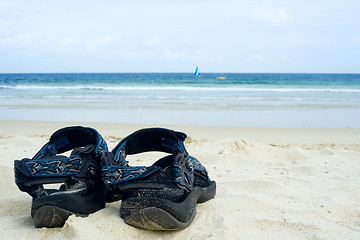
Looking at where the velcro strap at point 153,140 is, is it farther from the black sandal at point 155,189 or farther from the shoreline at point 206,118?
the shoreline at point 206,118

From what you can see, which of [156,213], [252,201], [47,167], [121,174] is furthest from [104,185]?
[252,201]

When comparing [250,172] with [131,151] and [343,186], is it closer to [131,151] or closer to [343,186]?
[343,186]

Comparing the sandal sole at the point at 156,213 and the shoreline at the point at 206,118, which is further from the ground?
the sandal sole at the point at 156,213

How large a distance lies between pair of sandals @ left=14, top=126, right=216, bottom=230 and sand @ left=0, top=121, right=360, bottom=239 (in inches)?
3.1

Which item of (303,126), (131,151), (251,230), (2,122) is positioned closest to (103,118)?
(2,122)

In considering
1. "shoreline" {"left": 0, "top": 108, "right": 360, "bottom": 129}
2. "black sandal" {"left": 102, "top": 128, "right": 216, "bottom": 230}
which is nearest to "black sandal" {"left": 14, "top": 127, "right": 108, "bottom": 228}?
"black sandal" {"left": 102, "top": 128, "right": 216, "bottom": 230}

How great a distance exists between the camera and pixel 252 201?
113 inches

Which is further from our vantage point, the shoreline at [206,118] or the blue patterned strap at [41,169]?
the shoreline at [206,118]

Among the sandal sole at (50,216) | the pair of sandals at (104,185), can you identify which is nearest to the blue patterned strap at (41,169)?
the pair of sandals at (104,185)

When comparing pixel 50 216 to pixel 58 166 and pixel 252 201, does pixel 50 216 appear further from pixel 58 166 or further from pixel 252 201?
pixel 252 201

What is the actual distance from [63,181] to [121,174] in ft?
1.20

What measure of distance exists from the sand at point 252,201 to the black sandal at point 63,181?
2.8 inches

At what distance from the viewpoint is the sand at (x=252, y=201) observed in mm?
2197

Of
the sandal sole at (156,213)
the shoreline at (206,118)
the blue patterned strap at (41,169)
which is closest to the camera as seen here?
the sandal sole at (156,213)
